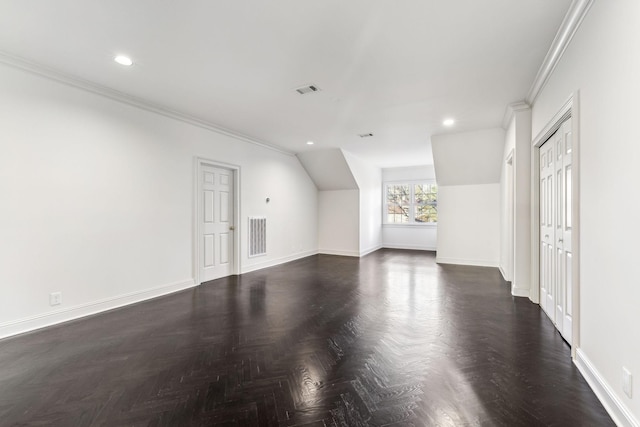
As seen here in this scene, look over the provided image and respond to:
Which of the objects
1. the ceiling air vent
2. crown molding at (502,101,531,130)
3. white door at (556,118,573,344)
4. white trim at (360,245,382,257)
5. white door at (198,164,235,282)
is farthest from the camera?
Result: white trim at (360,245,382,257)

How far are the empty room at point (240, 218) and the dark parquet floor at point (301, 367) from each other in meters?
0.02

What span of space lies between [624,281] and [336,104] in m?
3.41

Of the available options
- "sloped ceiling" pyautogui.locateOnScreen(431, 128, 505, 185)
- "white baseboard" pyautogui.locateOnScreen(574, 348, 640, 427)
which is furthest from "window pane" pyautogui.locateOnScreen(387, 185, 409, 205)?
"white baseboard" pyautogui.locateOnScreen(574, 348, 640, 427)

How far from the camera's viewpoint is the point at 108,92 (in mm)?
3586

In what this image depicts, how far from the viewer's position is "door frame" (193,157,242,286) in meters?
4.75

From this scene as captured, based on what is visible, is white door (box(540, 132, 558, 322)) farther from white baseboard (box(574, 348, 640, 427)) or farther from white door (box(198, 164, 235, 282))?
white door (box(198, 164, 235, 282))

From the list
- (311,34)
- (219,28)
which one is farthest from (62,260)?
(311,34)

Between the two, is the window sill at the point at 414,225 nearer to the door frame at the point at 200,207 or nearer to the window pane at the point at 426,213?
the window pane at the point at 426,213

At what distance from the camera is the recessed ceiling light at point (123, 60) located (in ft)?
9.38

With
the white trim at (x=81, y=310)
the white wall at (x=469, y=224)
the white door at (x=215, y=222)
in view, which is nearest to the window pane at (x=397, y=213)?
the white wall at (x=469, y=224)

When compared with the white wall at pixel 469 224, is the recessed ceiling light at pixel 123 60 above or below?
above

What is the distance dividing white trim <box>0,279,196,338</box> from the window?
272 inches

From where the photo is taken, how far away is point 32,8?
217cm

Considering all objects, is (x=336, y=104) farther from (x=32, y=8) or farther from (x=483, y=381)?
(x=483, y=381)
